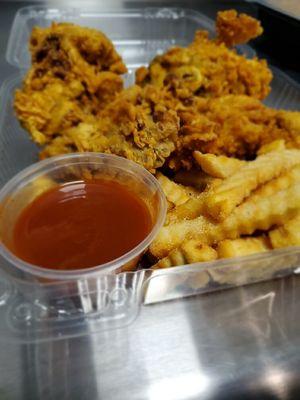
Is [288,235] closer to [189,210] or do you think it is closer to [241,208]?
[241,208]

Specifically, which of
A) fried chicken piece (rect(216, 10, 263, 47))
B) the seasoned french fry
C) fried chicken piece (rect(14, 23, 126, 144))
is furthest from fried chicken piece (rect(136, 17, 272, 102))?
the seasoned french fry

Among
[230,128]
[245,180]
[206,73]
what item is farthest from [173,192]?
[206,73]

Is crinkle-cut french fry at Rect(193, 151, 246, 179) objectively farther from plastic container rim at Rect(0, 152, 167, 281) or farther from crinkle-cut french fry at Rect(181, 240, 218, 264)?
crinkle-cut french fry at Rect(181, 240, 218, 264)

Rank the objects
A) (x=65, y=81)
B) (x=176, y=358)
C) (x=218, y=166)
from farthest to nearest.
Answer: (x=65, y=81), (x=218, y=166), (x=176, y=358)

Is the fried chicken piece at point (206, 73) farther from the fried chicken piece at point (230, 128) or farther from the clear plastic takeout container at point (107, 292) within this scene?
the clear plastic takeout container at point (107, 292)

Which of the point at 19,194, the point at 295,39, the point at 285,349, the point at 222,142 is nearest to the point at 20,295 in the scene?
the point at 19,194

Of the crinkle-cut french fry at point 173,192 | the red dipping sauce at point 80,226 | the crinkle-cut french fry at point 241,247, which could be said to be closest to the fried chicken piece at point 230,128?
the crinkle-cut french fry at point 173,192
